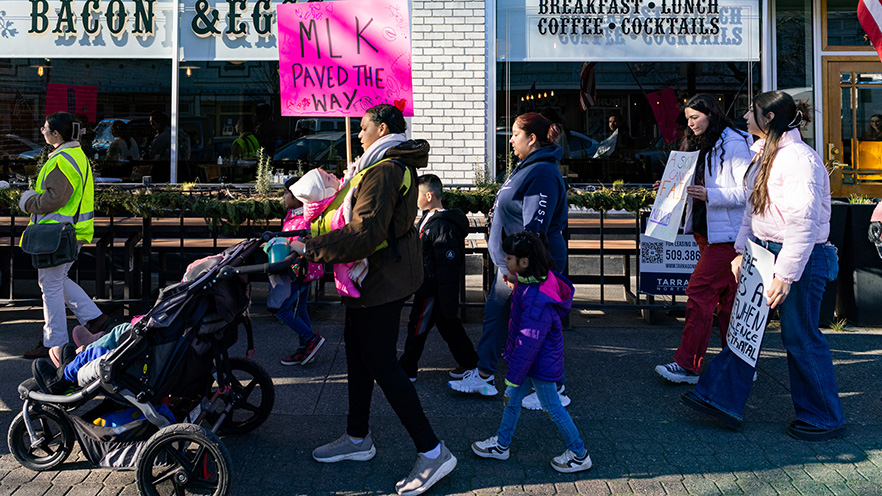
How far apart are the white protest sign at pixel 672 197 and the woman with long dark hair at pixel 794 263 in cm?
72

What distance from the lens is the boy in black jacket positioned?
5336 mm

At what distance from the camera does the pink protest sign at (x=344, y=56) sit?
6520mm

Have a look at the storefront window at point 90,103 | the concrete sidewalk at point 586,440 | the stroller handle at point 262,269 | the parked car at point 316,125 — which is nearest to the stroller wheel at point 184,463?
the concrete sidewalk at point 586,440

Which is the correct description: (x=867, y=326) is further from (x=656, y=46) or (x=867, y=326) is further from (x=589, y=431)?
(x=656, y=46)

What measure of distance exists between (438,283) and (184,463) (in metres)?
2.18

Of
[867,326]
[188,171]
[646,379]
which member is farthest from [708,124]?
[188,171]

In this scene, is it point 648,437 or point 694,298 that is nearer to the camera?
point 648,437

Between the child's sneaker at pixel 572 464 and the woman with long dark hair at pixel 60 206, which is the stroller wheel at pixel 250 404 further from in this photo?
the woman with long dark hair at pixel 60 206

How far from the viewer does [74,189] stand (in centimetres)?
585

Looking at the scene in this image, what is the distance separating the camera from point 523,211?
480 cm

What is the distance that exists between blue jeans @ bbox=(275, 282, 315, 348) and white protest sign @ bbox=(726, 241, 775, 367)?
2961 millimetres

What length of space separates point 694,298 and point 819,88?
6226 mm

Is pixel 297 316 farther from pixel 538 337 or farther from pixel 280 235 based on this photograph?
pixel 538 337

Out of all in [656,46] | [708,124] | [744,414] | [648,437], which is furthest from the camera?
[656,46]
